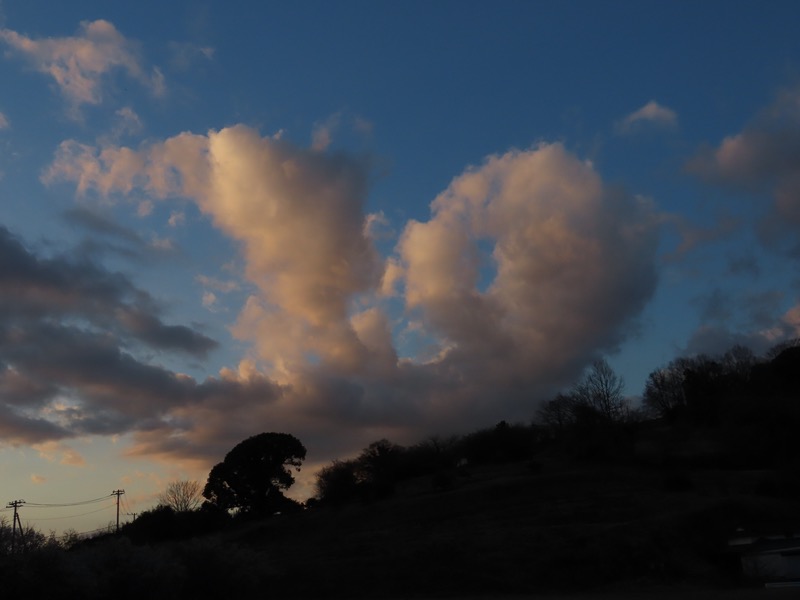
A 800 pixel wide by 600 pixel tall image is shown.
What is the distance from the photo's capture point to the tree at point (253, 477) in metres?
92.4

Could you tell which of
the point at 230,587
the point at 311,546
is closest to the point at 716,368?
the point at 311,546

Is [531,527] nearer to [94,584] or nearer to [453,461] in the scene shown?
[94,584]

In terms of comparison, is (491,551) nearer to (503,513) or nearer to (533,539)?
(533,539)

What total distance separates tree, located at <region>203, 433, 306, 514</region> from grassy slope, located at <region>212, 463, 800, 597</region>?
82.0 ft

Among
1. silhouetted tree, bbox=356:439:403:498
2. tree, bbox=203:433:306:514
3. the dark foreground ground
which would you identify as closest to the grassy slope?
the dark foreground ground

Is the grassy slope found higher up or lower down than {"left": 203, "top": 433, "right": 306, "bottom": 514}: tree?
lower down

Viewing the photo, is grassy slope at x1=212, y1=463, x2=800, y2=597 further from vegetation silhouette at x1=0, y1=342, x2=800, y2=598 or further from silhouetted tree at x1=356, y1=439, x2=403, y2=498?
silhouetted tree at x1=356, y1=439, x2=403, y2=498

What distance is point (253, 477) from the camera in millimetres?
93125

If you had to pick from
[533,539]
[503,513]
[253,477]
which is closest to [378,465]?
[253,477]

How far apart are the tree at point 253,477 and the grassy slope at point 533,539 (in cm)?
2498

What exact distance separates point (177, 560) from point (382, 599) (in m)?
11.8

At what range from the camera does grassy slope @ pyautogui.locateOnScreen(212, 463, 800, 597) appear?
41.9 metres

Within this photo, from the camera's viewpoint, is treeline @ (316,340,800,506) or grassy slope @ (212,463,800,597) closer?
grassy slope @ (212,463,800,597)

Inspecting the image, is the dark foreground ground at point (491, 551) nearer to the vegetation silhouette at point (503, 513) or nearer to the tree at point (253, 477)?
the vegetation silhouette at point (503, 513)
